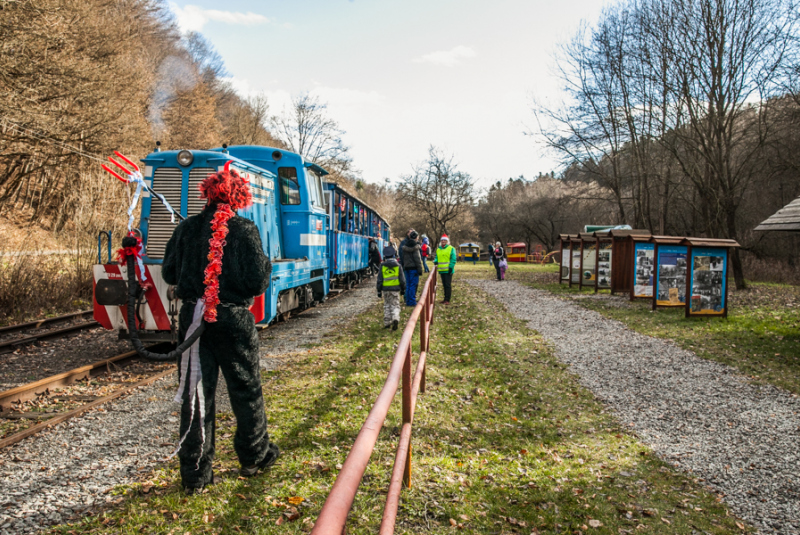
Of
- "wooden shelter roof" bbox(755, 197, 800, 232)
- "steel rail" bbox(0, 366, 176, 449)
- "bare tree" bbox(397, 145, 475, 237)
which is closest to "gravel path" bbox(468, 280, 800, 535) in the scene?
"wooden shelter roof" bbox(755, 197, 800, 232)

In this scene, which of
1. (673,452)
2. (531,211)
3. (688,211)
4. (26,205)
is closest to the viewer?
(673,452)

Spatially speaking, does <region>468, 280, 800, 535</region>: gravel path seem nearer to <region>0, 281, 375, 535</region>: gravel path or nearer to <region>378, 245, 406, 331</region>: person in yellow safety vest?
<region>378, 245, 406, 331</region>: person in yellow safety vest

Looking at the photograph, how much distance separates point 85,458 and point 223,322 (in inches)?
75.0

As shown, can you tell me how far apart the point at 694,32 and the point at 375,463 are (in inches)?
796

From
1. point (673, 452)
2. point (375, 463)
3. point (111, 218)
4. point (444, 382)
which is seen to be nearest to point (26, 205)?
point (111, 218)

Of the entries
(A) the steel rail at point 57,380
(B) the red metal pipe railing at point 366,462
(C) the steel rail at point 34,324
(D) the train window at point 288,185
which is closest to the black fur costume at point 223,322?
(B) the red metal pipe railing at point 366,462

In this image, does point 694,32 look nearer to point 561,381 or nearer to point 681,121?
point 681,121

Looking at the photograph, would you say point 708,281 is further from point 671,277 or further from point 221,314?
point 221,314

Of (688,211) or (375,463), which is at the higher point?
(688,211)

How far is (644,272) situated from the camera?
15828mm

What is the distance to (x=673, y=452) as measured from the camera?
16.2ft

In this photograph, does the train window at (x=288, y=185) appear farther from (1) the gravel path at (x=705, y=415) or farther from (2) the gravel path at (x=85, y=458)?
(1) the gravel path at (x=705, y=415)

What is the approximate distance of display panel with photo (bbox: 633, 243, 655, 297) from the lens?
51.4 feet

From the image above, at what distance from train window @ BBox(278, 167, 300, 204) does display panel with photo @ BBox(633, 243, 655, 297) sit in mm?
10378
